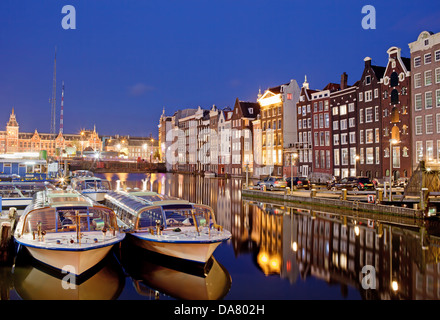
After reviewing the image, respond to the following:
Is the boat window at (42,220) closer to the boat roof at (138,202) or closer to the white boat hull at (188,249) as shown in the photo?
the boat roof at (138,202)

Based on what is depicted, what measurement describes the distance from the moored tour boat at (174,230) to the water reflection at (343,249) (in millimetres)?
3276

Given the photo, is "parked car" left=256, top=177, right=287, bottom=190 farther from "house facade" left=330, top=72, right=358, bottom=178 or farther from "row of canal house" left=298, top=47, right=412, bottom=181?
"house facade" left=330, top=72, right=358, bottom=178

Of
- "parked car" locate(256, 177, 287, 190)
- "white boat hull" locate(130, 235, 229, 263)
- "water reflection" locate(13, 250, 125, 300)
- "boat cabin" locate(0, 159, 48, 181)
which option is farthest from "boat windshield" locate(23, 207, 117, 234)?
"boat cabin" locate(0, 159, 48, 181)

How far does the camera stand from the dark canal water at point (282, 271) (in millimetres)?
18375

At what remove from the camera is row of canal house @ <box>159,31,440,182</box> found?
64.1 metres

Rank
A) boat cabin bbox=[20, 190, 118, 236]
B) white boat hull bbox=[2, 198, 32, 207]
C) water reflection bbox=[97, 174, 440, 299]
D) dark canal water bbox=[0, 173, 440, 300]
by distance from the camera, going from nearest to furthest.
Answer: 1. dark canal water bbox=[0, 173, 440, 300]
2. water reflection bbox=[97, 174, 440, 299]
3. boat cabin bbox=[20, 190, 118, 236]
4. white boat hull bbox=[2, 198, 32, 207]

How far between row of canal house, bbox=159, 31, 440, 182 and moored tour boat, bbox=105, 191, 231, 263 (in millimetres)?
23763

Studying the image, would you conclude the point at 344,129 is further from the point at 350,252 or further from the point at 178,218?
the point at 178,218

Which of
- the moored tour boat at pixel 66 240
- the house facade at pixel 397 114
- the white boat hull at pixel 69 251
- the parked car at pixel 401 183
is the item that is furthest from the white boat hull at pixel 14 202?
the house facade at pixel 397 114

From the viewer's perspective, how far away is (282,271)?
72.9ft

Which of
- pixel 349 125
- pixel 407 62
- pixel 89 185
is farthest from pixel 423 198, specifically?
pixel 349 125

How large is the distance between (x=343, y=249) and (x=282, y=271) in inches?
255
